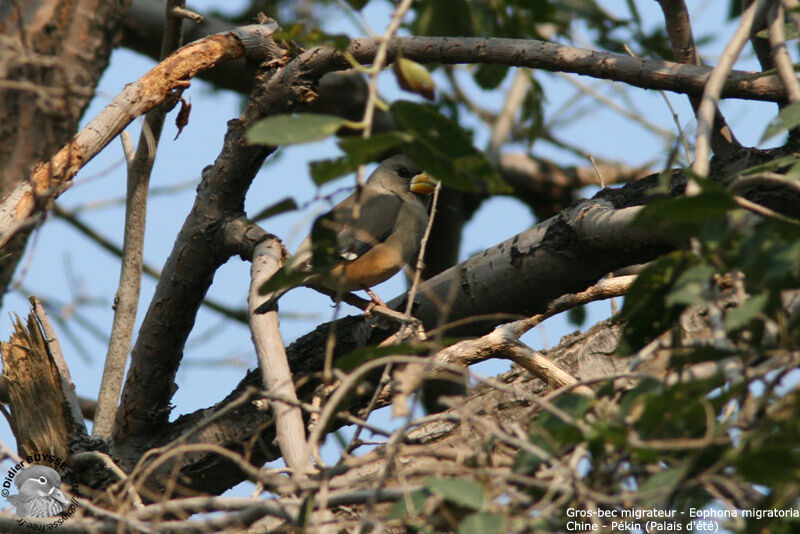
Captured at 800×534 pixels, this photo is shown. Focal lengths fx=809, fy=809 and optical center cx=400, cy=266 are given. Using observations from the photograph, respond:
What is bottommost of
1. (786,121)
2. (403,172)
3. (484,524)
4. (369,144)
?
(484,524)

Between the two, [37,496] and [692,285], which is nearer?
[692,285]

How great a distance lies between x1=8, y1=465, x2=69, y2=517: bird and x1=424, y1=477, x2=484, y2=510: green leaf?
1.67m

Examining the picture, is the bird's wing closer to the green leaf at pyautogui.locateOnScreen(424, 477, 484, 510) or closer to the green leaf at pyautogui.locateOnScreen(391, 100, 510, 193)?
the green leaf at pyautogui.locateOnScreen(391, 100, 510, 193)

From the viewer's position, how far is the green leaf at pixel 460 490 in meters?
1.46

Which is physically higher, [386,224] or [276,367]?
[386,224]

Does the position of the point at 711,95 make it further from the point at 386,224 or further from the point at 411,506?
the point at 386,224

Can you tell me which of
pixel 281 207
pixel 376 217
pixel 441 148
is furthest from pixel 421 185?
pixel 441 148

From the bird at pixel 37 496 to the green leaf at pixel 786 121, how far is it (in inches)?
96.3

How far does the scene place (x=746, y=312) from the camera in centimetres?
139

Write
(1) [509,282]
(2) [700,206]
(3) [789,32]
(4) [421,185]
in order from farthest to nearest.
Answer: (4) [421,185] < (1) [509,282] < (3) [789,32] < (2) [700,206]

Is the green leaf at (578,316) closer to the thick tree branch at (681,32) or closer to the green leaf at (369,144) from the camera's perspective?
the thick tree branch at (681,32)

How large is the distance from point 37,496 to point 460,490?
1919 mm

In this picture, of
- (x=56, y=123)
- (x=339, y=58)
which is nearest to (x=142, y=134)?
(x=56, y=123)

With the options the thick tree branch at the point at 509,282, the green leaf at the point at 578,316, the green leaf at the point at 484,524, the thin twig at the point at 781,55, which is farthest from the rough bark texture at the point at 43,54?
the green leaf at the point at 484,524
